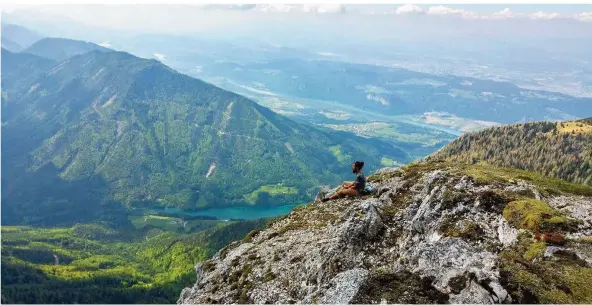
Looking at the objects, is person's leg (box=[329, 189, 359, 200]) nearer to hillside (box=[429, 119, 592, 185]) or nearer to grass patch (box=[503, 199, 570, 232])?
grass patch (box=[503, 199, 570, 232])

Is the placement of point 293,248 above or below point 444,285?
below

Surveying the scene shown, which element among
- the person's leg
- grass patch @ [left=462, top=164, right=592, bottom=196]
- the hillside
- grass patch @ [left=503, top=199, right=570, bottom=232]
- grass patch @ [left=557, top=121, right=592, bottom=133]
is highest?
grass patch @ [left=503, top=199, right=570, bottom=232]

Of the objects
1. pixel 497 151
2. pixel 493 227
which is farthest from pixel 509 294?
pixel 497 151

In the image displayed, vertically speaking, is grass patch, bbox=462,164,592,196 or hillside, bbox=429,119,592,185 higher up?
grass patch, bbox=462,164,592,196

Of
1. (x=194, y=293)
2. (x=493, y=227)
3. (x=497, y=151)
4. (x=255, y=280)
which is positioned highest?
(x=493, y=227)

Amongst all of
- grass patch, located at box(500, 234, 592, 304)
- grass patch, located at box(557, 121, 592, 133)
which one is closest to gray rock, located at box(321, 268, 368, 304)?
grass patch, located at box(500, 234, 592, 304)

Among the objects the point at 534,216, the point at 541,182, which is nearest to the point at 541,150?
the point at 541,182

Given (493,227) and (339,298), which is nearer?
(339,298)

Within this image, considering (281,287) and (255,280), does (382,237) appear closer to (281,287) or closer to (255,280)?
(281,287)
